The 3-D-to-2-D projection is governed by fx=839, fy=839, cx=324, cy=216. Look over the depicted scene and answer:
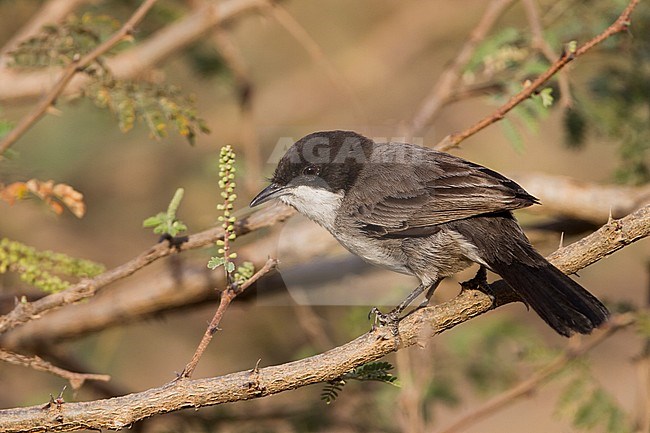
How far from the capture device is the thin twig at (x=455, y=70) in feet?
16.4

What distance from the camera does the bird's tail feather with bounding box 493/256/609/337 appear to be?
3.21 metres

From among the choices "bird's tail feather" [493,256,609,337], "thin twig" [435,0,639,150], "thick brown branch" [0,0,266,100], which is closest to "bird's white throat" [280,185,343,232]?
"thin twig" [435,0,639,150]

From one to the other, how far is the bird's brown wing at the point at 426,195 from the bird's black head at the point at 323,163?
0.35 ft

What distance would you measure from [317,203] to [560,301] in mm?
1349

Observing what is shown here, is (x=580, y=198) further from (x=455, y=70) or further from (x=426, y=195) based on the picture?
(x=426, y=195)

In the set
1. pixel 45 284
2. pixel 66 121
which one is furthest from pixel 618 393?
pixel 45 284

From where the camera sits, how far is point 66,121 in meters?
8.86

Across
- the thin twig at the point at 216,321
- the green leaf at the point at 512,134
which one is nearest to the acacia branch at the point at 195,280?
the green leaf at the point at 512,134

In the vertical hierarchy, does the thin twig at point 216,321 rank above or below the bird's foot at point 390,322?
below

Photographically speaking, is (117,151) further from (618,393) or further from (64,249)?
(618,393)

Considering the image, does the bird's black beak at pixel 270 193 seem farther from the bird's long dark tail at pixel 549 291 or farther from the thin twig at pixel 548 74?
the bird's long dark tail at pixel 549 291

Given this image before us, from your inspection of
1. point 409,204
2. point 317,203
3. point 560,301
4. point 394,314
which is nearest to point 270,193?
point 317,203

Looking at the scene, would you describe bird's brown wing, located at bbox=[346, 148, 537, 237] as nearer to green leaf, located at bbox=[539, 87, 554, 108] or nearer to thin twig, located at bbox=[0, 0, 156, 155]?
green leaf, located at bbox=[539, 87, 554, 108]

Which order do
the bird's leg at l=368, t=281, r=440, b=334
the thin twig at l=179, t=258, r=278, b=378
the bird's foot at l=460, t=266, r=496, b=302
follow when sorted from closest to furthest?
the thin twig at l=179, t=258, r=278, b=378 → the bird's leg at l=368, t=281, r=440, b=334 → the bird's foot at l=460, t=266, r=496, b=302
